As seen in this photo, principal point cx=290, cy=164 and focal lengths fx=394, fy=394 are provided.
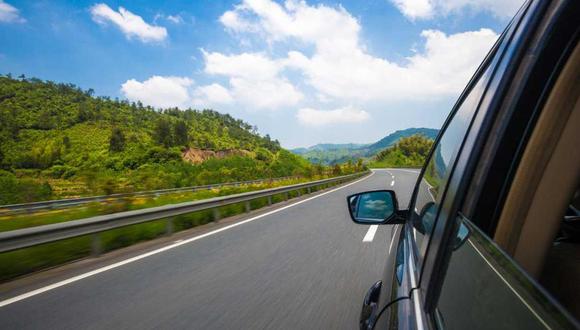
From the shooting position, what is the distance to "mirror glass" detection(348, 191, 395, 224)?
2773mm

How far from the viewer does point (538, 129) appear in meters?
1.08

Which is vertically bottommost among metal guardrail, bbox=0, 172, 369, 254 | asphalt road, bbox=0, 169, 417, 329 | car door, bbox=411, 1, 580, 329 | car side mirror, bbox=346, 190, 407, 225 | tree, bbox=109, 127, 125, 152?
asphalt road, bbox=0, 169, 417, 329

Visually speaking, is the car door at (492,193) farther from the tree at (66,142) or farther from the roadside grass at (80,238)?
the tree at (66,142)

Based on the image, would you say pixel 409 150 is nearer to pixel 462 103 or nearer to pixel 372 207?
pixel 372 207

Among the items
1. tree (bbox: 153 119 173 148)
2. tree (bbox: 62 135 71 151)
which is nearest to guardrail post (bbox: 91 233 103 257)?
tree (bbox: 62 135 71 151)

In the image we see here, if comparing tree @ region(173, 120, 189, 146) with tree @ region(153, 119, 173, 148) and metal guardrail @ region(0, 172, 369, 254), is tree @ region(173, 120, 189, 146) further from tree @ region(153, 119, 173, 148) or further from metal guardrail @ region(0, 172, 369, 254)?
metal guardrail @ region(0, 172, 369, 254)

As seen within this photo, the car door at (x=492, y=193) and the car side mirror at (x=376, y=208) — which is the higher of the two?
the car door at (x=492, y=193)

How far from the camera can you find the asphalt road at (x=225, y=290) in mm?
3676

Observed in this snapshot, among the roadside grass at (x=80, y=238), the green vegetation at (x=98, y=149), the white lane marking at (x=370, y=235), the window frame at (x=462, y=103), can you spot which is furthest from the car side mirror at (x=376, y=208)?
the green vegetation at (x=98, y=149)

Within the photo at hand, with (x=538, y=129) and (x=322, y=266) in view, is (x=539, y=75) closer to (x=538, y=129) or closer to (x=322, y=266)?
(x=538, y=129)

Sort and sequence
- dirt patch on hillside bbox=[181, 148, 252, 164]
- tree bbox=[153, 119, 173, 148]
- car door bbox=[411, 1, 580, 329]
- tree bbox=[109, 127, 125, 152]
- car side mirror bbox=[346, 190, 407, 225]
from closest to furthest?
1. car door bbox=[411, 1, 580, 329]
2. car side mirror bbox=[346, 190, 407, 225]
3. tree bbox=[109, 127, 125, 152]
4. dirt patch on hillside bbox=[181, 148, 252, 164]
5. tree bbox=[153, 119, 173, 148]

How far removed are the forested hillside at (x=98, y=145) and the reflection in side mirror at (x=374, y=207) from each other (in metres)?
67.5

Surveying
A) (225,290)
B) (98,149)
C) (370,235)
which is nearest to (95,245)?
(225,290)

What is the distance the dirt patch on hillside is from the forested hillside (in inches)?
14.7
